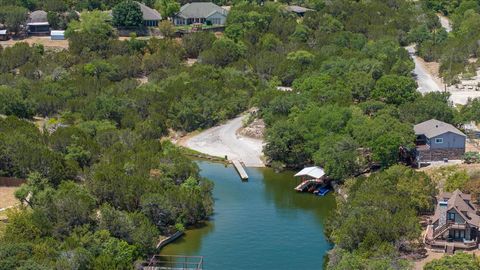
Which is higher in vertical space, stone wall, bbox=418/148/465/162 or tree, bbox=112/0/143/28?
tree, bbox=112/0/143/28

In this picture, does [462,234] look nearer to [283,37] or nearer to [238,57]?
[238,57]

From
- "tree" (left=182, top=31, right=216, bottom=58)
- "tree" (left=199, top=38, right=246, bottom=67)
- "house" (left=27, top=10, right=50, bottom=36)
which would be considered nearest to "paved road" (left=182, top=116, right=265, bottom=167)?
"tree" (left=199, top=38, right=246, bottom=67)

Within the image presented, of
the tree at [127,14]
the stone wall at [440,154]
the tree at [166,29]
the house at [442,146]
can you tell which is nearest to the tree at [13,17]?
the tree at [127,14]

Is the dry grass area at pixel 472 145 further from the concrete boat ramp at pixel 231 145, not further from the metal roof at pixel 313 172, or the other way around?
the concrete boat ramp at pixel 231 145

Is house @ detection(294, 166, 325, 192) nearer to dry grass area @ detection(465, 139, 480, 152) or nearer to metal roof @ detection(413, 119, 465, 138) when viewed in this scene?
metal roof @ detection(413, 119, 465, 138)

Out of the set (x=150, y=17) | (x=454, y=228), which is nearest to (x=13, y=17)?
(x=150, y=17)

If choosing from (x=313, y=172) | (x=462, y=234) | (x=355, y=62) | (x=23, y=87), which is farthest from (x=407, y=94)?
(x=23, y=87)

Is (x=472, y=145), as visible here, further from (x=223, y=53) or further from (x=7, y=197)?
(x=223, y=53)
